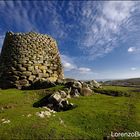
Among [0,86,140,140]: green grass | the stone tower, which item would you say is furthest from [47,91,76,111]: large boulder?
the stone tower

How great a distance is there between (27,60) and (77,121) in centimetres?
1593

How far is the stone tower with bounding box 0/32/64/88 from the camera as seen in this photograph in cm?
3011

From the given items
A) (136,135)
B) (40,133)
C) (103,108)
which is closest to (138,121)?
(136,135)

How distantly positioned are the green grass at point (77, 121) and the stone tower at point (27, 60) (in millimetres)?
8735

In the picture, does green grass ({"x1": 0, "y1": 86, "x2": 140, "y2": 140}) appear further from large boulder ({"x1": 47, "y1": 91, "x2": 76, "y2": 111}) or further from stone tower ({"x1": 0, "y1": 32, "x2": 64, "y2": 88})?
stone tower ({"x1": 0, "y1": 32, "x2": 64, "y2": 88})

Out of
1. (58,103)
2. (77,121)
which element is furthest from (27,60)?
(77,121)

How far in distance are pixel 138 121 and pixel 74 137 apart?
4708mm

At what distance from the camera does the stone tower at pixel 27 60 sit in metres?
30.1

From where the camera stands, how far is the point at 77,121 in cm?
1673

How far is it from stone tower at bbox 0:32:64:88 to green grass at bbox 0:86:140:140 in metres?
8.73

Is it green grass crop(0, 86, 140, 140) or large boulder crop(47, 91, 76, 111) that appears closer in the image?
green grass crop(0, 86, 140, 140)

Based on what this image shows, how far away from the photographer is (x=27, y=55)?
31031 mm

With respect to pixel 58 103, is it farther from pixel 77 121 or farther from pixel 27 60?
pixel 27 60

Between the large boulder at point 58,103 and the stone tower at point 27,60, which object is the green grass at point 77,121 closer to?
the large boulder at point 58,103
